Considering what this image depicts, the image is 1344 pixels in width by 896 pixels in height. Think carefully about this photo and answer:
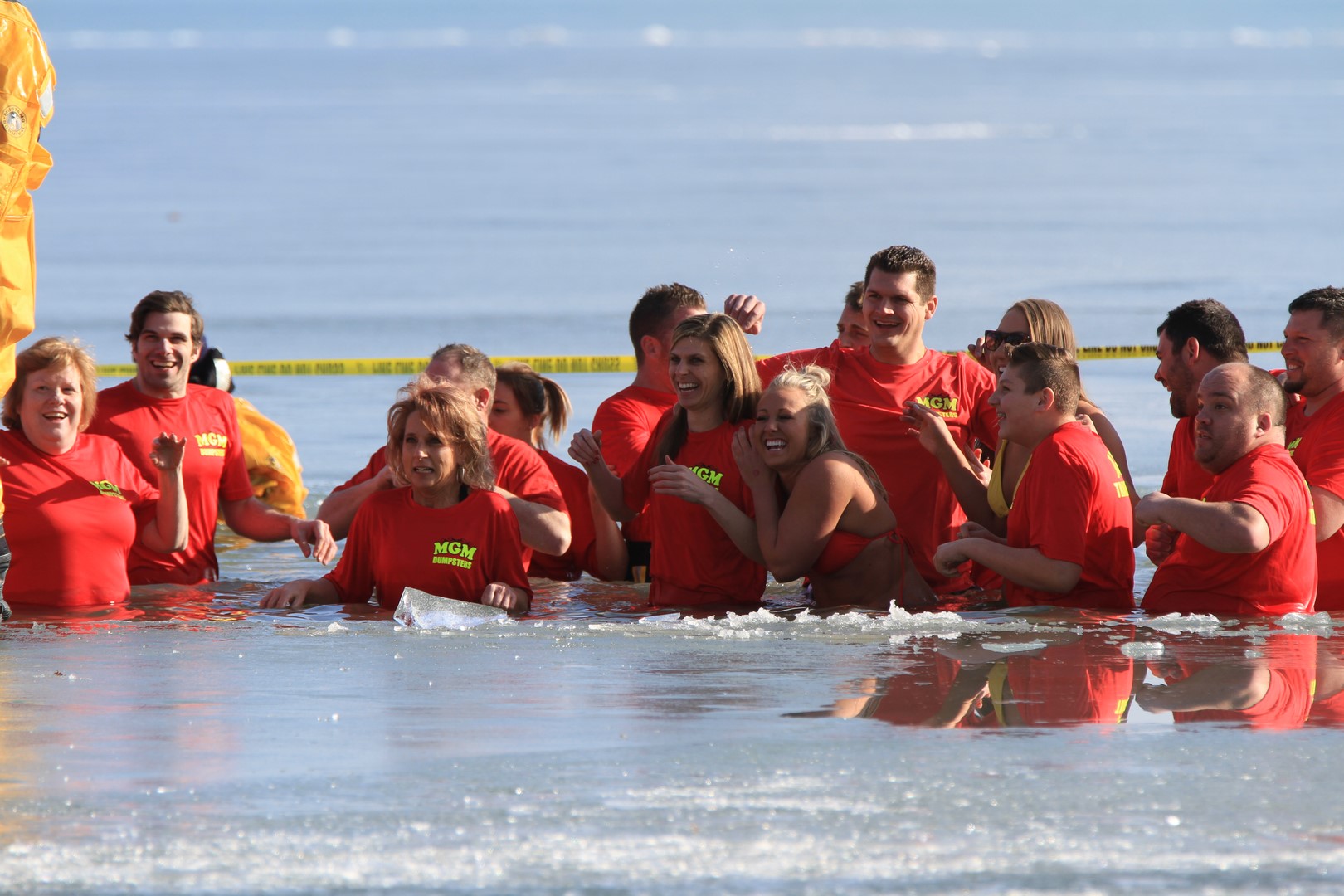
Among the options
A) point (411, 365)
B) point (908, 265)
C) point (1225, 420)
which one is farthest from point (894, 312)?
point (411, 365)

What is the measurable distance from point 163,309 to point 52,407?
0.95 m

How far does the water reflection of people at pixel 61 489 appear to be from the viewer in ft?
25.6

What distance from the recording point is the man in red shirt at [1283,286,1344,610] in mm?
7574

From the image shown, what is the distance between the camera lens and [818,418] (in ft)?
25.7

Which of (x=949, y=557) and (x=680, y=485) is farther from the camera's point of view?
(x=680, y=485)

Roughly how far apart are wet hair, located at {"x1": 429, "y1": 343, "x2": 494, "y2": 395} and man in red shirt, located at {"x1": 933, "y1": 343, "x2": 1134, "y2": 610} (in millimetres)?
2277

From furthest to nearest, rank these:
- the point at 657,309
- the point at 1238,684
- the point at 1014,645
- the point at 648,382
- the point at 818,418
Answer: the point at 648,382
the point at 657,309
the point at 818,418
the point at 1014,645
the point at 1238,684

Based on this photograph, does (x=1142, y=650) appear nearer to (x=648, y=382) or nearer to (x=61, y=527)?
(x=648, y=382)

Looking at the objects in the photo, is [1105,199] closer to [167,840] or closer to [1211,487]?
[1211,487]

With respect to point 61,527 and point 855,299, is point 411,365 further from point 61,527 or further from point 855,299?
point 61,527

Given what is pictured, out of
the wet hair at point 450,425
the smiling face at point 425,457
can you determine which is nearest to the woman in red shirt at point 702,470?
the wet hair at point 450,425

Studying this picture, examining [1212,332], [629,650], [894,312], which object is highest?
[894,312]

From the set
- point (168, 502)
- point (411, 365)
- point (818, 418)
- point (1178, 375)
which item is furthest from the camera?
point (411, 365)

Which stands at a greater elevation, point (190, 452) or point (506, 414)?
point (506, 414)
